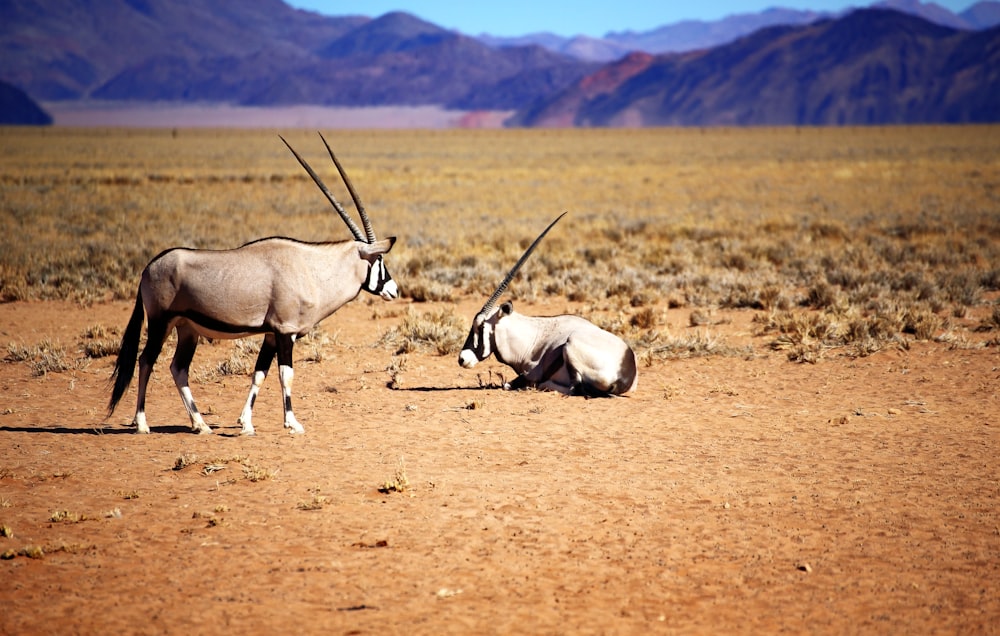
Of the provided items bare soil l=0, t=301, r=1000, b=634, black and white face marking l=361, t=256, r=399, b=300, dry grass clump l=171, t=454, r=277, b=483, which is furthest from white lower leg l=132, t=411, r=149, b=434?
black and white face marking l=361, t=256, r=399, b=300

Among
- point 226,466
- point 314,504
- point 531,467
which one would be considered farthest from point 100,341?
point 531,467

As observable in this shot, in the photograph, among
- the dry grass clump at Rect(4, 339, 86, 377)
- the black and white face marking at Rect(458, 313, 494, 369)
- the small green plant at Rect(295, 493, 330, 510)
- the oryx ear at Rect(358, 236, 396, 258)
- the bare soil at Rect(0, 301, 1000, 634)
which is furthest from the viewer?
the dry grass clump at Rect(4, 339, 86, 377)

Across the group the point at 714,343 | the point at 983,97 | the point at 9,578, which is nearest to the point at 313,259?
the point at 9,578

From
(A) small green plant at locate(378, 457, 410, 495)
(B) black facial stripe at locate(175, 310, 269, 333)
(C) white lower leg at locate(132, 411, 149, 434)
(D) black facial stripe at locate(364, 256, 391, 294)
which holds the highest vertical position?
(D) black facial stripe at locate(364, 256, 391, 294)

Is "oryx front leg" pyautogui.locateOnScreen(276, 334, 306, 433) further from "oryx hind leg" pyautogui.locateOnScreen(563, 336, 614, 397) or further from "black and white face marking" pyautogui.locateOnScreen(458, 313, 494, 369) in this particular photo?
"oryx hind leg" pyautogui.locateOnScreen(563, 336, 614, 397)

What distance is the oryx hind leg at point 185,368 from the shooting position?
8297 millimetres

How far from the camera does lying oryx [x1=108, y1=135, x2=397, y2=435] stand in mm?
7891

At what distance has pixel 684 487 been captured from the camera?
7043mm

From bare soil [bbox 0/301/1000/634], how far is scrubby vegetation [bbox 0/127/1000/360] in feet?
8.08

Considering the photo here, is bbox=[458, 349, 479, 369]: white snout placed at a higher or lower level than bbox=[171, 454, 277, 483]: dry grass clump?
higher

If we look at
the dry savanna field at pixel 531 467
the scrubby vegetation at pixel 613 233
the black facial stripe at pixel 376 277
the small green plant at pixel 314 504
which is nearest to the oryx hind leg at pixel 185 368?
the dry savanna field at pixel 531 467

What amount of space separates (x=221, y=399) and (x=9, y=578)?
4436 millimetres

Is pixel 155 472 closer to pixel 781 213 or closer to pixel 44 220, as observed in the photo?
pixel 44 220

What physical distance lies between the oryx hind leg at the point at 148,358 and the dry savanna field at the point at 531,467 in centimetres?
26
